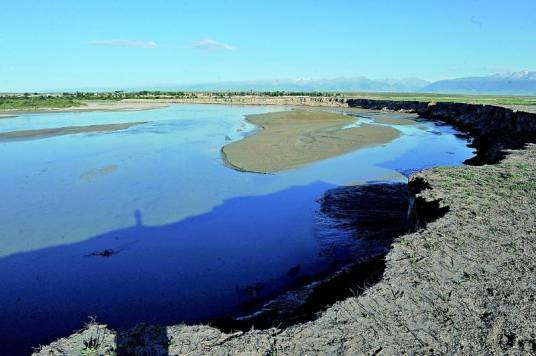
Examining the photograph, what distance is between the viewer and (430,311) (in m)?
6.84

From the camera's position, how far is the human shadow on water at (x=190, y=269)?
9.49m

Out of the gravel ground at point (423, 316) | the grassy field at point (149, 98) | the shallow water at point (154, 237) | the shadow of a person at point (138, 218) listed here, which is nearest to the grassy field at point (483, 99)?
the grassy field at point (149, 98)

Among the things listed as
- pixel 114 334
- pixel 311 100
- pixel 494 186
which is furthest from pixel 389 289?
pixel 311 100

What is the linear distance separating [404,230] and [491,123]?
31598mm

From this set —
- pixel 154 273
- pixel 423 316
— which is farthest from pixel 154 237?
pixel 423 316

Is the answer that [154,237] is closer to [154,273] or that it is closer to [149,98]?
[154,273]

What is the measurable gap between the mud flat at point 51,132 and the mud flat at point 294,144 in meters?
19.0

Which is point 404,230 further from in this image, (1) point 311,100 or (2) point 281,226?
(1) point 311,100

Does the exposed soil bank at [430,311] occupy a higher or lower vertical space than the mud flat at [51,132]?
higher

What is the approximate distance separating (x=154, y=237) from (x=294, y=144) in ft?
66.8

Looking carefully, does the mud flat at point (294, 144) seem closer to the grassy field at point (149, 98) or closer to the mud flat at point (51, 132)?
the mud flat at point (51, 132)

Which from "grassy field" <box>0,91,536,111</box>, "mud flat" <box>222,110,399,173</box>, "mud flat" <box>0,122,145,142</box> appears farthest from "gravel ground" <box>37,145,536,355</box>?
"grassy field" <box>0,91,536,111</box>

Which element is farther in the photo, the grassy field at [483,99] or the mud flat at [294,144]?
the grassy field at [483,99]

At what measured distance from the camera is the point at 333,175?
2323 cm
